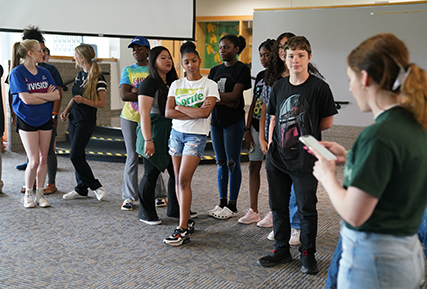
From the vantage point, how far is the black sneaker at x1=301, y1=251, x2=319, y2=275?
2.53 meters

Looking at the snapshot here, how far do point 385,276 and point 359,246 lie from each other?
11cm

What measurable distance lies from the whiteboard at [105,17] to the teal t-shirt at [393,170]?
509cm

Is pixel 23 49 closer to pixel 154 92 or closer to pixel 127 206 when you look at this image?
pixel 154 92

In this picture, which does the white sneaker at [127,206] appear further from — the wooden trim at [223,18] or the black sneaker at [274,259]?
the wooden trim at [223,18]

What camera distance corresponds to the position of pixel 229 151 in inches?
136

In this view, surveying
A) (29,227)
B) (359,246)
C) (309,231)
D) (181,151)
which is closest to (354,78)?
(359,246)

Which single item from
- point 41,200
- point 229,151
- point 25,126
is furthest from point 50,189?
point 229,151

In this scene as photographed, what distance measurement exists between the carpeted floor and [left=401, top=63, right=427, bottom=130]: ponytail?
1.57m

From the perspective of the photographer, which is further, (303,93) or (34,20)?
(34,20)

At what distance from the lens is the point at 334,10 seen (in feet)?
19.7

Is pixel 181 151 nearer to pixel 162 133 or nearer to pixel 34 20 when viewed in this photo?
pixel 162 133

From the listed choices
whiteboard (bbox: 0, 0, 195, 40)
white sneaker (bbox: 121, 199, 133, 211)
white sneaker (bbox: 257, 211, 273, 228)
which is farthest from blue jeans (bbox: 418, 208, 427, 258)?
whiteboard (bbox: 0, 0, 195, 40)

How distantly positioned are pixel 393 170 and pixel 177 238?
2.04 metres

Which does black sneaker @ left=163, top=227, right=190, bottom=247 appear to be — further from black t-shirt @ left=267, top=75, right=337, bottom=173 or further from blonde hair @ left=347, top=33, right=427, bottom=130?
blonde hair @ left=347, top=33, right=427, bottom=130
